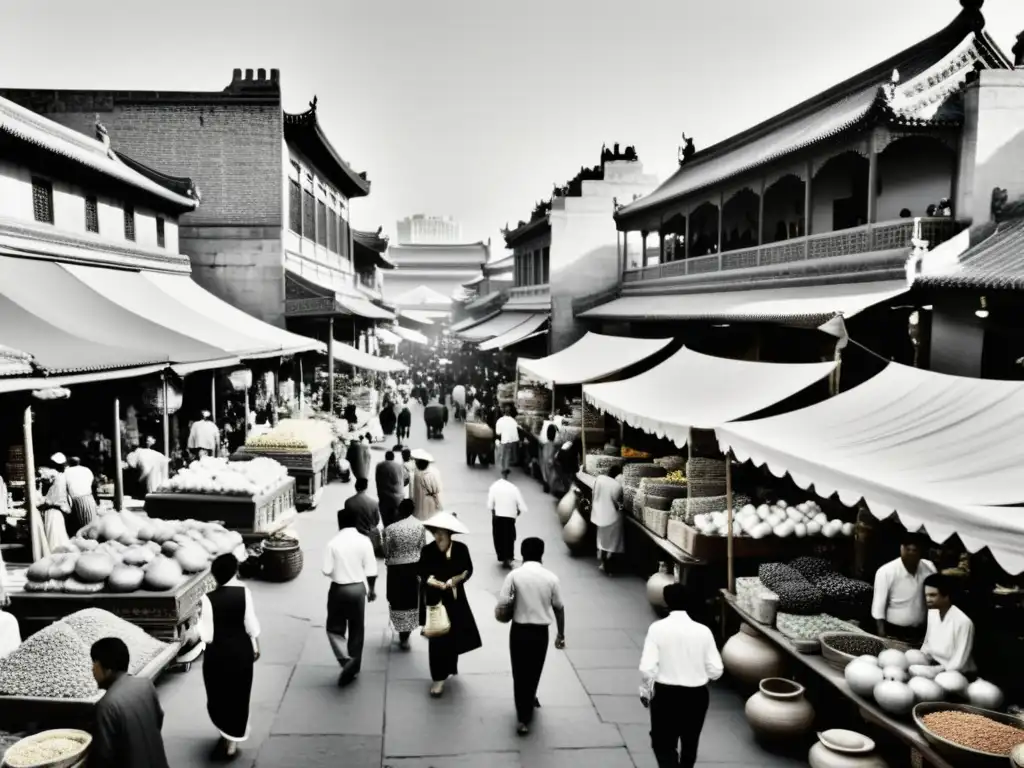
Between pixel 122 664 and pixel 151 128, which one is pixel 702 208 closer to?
pixel 151 128

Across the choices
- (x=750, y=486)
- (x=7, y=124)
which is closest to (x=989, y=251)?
(x=750, y=486)

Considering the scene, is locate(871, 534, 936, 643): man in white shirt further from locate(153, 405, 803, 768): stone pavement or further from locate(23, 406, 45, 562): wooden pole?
locate(23, 406, 45, 562): wooden pole

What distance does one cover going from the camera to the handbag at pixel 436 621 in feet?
23.0

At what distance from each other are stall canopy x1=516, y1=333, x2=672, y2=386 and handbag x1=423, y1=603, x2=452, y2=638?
417 inches

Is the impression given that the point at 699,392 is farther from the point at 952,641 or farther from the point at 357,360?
the point at 357,360

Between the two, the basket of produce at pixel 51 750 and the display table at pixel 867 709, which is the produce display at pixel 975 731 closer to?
the display table at pixel 867 709

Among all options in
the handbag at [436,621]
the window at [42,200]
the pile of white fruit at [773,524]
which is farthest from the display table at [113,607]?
the window at [42,200]

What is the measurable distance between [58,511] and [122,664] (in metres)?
6.86

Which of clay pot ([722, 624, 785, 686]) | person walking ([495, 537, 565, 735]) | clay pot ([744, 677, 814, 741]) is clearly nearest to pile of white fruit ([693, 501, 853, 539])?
clay pot ([722, 624, 785, 686])

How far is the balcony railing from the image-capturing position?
547 inches

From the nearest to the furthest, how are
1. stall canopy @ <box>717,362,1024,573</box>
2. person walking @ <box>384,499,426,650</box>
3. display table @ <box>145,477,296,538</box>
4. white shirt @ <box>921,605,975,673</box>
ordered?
stall canopy @ <box>717,362,1024,573</box> → white shirt @ <box>921,605,975,673</box> → person walking @ <box>384,499,426,650</box> → display table @ <box>145,477,296,538</box>

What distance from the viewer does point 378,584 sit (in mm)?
10625

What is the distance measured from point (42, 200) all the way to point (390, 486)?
30.5 feet

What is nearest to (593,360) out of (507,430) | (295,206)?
(507,430)
